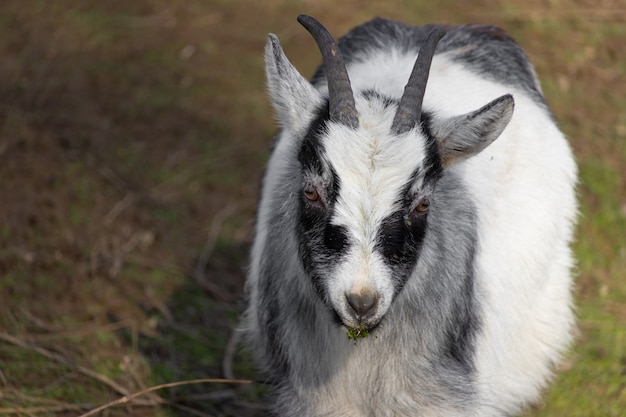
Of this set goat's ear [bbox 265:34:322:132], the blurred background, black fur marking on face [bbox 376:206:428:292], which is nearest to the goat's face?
black fur marking on face [bbox 376:206:428:292]

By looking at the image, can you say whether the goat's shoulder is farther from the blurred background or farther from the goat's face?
the blurred background

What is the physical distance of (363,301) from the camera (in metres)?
3.29

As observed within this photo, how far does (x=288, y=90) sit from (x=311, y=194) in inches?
18.4

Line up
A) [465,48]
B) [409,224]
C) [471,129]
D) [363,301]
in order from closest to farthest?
[363,301] → [409,224] → [471,129] → [465,48]

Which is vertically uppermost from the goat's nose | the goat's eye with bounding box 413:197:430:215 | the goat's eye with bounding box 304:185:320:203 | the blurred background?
the goat's eye with bounding box 304:185:320:203

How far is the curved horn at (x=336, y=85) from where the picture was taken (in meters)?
3.59

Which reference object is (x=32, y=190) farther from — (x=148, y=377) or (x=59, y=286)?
(x=148, y=377)

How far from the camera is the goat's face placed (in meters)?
3.34

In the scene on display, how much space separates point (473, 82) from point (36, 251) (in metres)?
3.26

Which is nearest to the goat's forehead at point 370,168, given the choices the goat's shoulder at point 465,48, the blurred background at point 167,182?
the goat's shoulder at point 465,48

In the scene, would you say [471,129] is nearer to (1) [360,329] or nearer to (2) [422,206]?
(2) [422,206]

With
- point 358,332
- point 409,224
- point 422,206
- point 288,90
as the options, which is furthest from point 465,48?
point 358,332

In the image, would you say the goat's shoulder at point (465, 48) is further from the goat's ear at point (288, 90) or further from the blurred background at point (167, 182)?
the blurred background at point (167, 182)

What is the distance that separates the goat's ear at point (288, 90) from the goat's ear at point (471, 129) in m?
0.52
